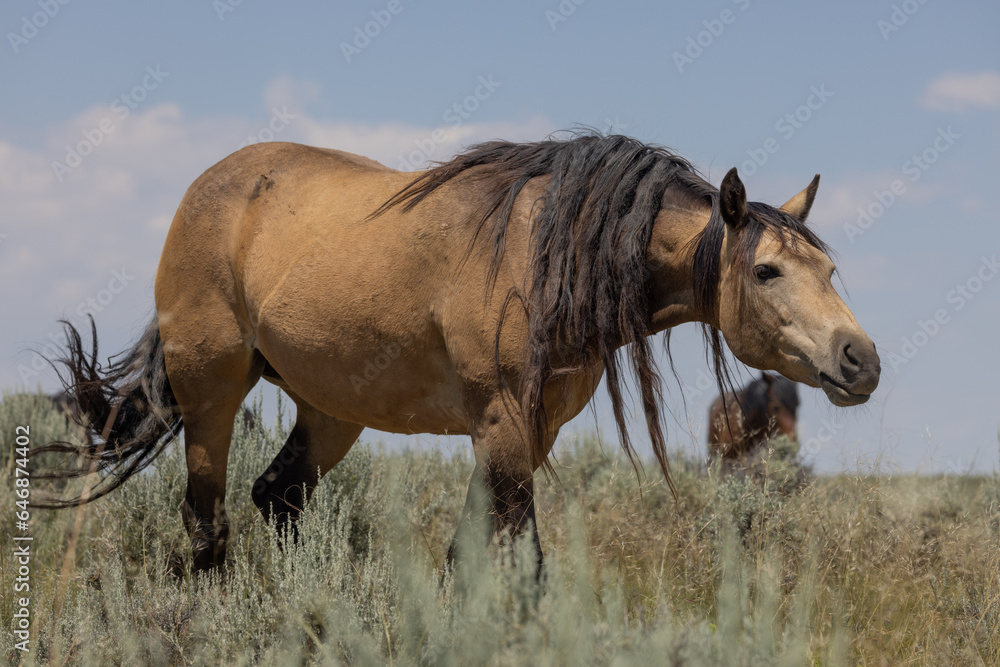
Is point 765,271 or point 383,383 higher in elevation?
point 765,271

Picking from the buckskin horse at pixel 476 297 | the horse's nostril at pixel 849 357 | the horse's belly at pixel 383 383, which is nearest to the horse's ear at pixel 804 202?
the buckskin horse at pixel 476 297

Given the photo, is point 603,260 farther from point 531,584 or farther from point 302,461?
point 302,461

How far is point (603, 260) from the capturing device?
3.31m

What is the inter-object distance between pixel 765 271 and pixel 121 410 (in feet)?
12.5

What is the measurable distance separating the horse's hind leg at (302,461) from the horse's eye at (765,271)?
2.58 metres

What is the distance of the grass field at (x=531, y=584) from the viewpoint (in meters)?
2.29

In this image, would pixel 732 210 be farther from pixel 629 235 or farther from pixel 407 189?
pixel 407 189

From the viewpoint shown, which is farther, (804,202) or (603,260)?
(804,202)

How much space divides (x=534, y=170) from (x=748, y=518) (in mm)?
2873

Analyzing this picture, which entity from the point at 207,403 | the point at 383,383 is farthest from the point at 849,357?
the point at 207,403

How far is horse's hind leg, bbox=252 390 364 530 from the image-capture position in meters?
4.76

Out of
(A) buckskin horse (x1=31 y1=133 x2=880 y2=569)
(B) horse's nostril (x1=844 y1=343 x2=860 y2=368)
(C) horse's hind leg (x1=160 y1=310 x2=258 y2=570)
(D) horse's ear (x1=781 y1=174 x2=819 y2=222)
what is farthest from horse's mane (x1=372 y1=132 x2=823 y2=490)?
(C) horse's hind leg (x1=160 y1=310 x2=258 y2=570)

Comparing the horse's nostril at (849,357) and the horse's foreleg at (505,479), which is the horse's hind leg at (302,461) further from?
the horse's nostril at (849,357)

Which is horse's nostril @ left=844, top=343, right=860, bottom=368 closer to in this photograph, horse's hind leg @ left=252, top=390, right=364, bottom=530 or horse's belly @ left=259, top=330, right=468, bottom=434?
horse's belly @ left=259, top=330, right=468, bottom=434
